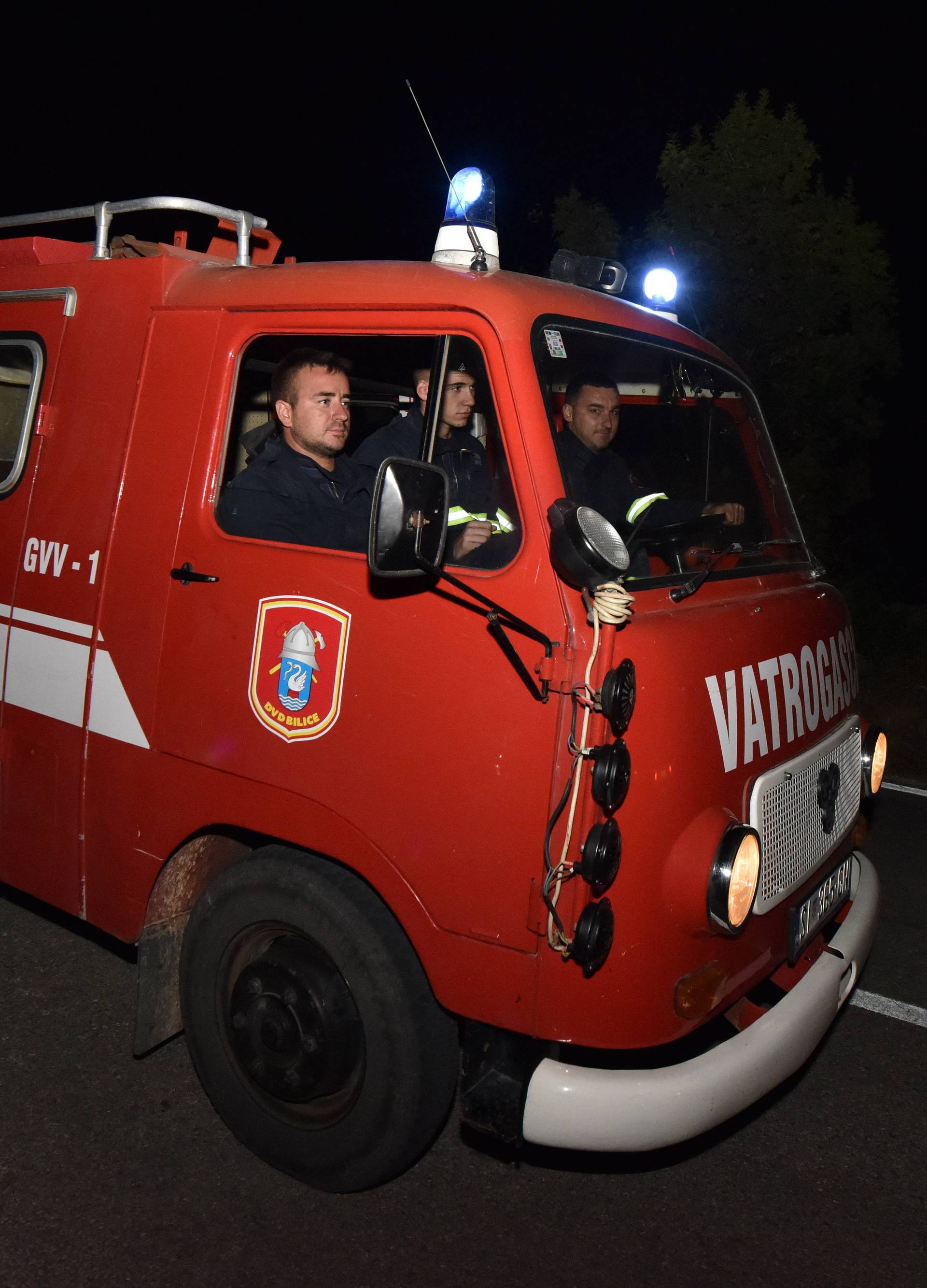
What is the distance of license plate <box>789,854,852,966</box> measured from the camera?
282cm

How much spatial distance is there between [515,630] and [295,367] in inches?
48.2

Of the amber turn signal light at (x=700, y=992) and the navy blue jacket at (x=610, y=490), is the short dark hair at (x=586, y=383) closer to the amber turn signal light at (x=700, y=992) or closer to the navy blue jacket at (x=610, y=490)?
the navy blue jacket at (x=610, y=490)

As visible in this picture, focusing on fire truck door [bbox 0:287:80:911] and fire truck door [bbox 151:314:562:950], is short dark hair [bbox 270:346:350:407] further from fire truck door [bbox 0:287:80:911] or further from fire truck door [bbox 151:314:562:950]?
fire truck door [bbox 0:287:80:911]

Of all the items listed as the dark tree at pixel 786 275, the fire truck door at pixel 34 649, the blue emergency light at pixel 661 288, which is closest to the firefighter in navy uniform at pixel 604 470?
the blue emergency light at pixel 661 288

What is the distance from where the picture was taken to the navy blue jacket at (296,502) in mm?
2781

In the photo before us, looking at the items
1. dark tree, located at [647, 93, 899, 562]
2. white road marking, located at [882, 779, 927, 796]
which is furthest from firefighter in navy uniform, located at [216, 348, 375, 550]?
dark tree, located at [647, 93, 899, 562]

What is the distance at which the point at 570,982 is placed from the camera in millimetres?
2346

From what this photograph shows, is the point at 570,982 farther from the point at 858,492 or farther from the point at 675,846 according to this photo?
the point at 858,492

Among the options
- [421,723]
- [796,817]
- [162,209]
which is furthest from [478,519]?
[162,209]

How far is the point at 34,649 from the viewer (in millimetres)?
3236

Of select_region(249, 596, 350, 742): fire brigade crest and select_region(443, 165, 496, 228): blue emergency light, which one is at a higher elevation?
select_region(443, 165, 496, 228): blue emergency light

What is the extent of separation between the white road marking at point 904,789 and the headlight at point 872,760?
3940 millimetres

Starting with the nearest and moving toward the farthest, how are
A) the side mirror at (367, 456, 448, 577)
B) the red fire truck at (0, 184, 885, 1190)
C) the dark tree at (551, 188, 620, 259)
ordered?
the side mirror at (367, 456, 448, 577) → the red fire truck at (0, 184, 885, 1190) → the dark tree at (551, 188, 620, 259)

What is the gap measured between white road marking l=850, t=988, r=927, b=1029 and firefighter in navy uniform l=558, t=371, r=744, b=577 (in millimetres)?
2133
